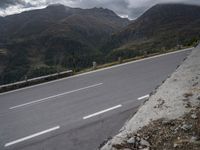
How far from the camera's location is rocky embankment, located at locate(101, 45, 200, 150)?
4.20m

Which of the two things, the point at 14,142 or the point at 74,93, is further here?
the point at 74,93

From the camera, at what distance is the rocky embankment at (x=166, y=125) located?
4.20m

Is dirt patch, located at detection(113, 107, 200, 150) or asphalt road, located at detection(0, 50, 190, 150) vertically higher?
dirt patch, located at detection(113, 107, 200, 150)

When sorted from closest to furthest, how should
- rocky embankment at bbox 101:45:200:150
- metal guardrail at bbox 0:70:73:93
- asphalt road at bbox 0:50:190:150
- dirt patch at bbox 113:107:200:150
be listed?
dirt patch at bbox 113:107:200:150 < rocky embankment at bbox 101:45:200:150 < asphalt road at bbox 0:50:190:150 < metal guardrail at bbox 0:70:73:93

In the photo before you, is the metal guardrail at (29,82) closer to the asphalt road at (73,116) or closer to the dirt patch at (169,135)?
the asphalt road at (73,116)

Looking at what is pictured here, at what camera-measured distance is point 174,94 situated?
6.52 metres

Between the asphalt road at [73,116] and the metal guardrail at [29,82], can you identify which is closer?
the asphalt road at [73,116]

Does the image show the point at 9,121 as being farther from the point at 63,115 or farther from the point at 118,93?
the point at 118,93

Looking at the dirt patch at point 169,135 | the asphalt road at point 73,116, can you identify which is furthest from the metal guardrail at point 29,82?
the dirt patch at point 169,135

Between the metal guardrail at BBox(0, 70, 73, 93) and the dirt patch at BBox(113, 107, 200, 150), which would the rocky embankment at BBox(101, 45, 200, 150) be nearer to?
the dirt patch at BBox(113, 107, 200, 150)

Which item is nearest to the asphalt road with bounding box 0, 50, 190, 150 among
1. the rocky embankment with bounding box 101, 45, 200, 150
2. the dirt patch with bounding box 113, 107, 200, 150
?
the rocky embankment with bounding box 101, 45, 200, 150

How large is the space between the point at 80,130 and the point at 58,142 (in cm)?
77

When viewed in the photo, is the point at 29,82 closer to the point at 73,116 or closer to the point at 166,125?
the point at 73,116

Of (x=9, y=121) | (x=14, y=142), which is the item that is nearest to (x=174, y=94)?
(x=14, y=142)
